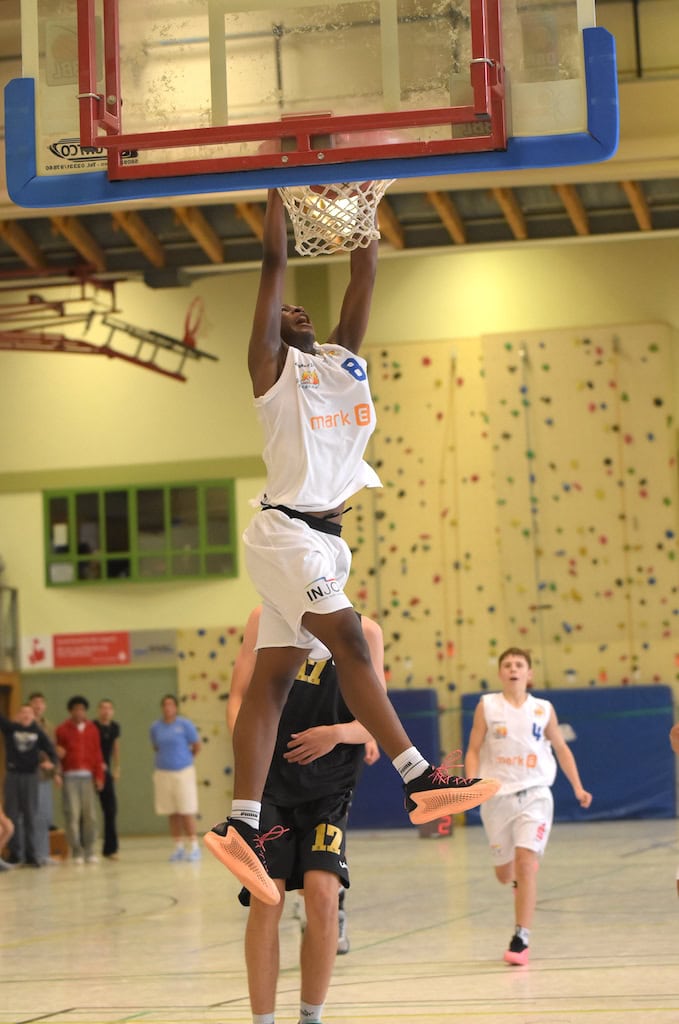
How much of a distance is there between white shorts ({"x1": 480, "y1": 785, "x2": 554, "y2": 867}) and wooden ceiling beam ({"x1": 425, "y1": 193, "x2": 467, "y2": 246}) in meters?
8.46

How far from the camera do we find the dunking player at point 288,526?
198 inches

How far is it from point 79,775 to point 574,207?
9.24m

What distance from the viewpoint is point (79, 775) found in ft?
59.0

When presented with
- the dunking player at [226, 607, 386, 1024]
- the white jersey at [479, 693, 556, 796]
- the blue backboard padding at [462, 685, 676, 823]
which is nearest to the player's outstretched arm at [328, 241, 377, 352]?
the dunking player at [226, 607, 386, 1024]

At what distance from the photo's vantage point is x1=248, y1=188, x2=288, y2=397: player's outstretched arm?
5172 millimetres

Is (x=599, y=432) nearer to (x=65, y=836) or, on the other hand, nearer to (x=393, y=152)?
(x=65, y=836)

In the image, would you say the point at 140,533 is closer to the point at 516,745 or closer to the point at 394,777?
the point at 394,777

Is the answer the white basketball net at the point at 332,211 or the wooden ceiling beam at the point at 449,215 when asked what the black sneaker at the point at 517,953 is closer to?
the white basketball net at the point at 332,211

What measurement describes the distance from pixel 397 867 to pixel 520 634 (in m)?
6.46

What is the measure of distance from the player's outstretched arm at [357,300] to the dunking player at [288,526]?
192mm

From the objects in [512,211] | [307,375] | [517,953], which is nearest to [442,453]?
[512,211]

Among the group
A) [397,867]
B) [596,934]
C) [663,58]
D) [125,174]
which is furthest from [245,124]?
[397,867]

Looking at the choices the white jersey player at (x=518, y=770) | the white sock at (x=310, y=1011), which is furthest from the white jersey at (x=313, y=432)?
the white jersey player at (x=518, y=770)

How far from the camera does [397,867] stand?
14938 mm
